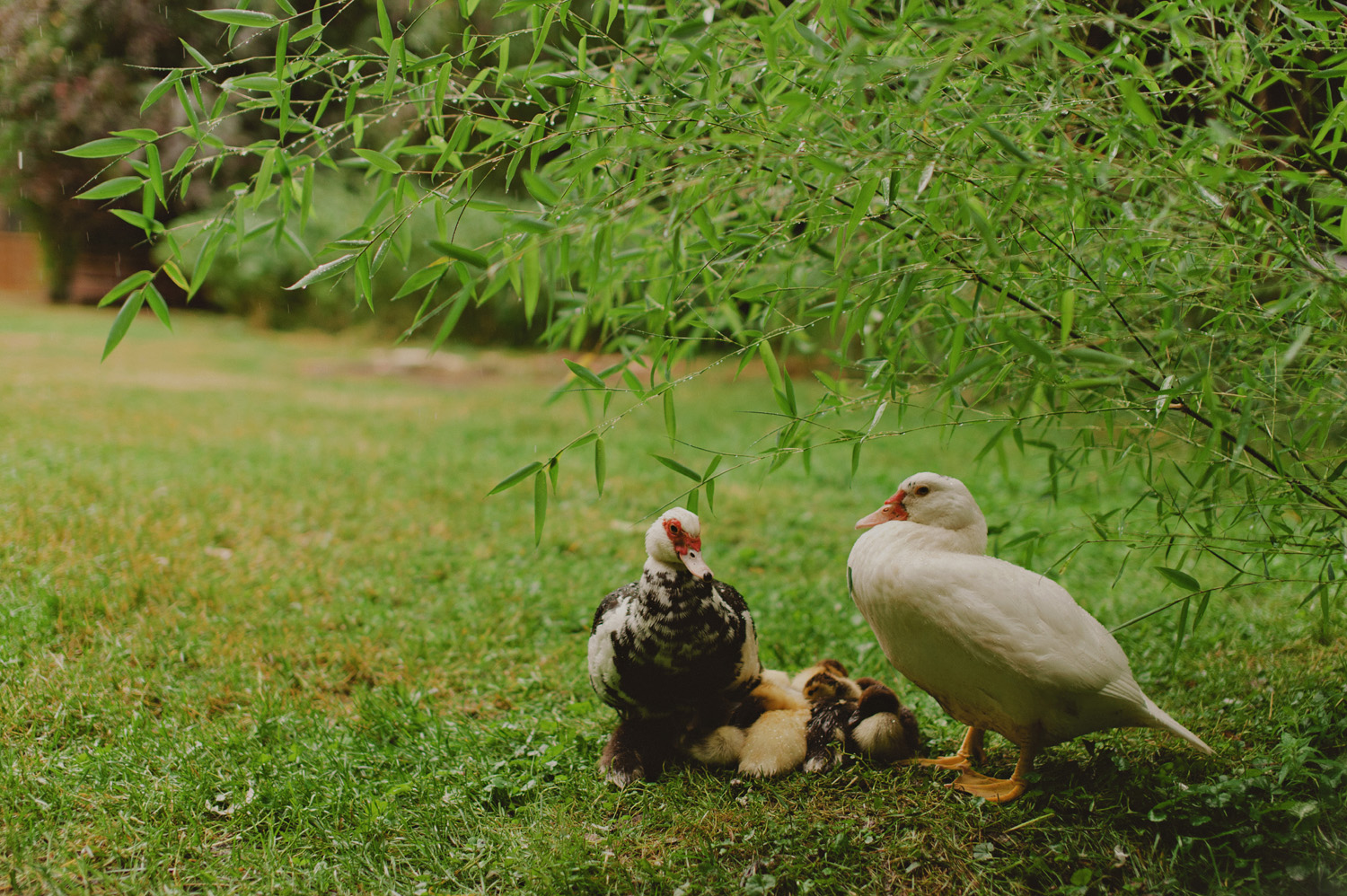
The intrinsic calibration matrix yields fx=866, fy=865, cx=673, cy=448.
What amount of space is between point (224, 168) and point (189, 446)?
941cm

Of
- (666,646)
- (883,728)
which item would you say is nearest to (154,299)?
(666,646)

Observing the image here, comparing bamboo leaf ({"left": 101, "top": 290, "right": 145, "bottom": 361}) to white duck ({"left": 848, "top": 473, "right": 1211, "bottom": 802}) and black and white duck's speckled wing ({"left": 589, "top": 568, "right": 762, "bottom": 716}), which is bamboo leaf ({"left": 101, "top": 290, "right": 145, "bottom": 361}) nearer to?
black and white duck's speckled wing ({"left": 589, "top": 568, "right": 762, "bottom": 716})

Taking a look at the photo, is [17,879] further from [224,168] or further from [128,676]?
[224,168]

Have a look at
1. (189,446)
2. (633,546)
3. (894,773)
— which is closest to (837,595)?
(633,546)

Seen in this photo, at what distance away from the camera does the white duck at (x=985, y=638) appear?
1.95 m

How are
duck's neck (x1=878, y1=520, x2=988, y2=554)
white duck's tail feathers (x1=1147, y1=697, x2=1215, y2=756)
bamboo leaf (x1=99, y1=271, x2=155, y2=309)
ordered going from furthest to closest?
duck's neck (x1=878, y1=520, x2=988, y2=554)
white duck's tail feathers (x1=1147, y1=697, x2=1215, y2=756)
bamboo leaf (x1=99, y1=271, x2=155, y2=309)

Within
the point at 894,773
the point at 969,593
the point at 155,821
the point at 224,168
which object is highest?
the point at 224,168

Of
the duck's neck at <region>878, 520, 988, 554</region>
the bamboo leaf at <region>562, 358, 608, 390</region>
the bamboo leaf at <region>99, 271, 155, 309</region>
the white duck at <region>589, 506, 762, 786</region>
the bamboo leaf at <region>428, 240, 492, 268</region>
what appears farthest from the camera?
the white duck at <region>589, 506, 762, 786</region>

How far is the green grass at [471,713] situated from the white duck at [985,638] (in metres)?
0.19

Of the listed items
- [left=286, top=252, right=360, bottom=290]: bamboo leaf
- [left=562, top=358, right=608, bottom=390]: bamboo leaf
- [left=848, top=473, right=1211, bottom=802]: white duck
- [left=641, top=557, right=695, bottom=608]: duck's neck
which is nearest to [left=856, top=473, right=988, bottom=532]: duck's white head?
[left=848, top=473, right=1211, bottom=802]: white duck

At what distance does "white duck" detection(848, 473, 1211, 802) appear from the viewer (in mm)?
1950

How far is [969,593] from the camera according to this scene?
1974mm

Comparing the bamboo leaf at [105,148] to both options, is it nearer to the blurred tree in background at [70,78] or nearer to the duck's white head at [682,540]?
the duck's white head at [682,540]

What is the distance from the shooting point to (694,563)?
221 cm
